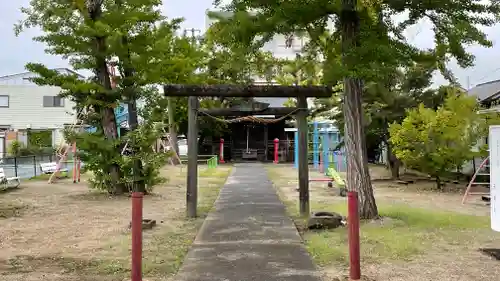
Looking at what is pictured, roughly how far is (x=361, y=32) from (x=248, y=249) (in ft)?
14.2

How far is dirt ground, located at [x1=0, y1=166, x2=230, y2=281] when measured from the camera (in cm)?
653

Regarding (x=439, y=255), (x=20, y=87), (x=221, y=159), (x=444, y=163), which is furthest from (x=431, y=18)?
(x=20, y=87)

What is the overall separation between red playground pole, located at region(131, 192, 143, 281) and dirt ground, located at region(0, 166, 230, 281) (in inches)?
35.5

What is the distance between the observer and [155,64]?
15.5m

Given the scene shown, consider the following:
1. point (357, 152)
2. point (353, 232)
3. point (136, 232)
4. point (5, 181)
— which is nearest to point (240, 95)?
point (357, 152)

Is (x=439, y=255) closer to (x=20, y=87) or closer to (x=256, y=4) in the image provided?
(x=256, y=4)

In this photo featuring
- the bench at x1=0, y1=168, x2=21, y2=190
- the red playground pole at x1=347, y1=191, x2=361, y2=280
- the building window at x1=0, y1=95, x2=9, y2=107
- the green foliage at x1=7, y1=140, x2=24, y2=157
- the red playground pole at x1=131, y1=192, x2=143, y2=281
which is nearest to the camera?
the red playground pole at x1=131, y1=192, x2=143, y2=281

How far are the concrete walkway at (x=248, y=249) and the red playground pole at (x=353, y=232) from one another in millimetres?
432

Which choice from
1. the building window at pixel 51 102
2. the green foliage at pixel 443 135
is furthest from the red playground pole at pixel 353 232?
the building window at pixel 51 102

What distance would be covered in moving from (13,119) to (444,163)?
35.6 m

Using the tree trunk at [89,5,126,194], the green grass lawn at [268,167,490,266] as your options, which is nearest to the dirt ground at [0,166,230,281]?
the tree trunk at [89,5,126,194]

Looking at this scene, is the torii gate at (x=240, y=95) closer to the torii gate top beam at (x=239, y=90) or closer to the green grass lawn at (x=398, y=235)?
the torii gate top beam at (x=239, y=90)

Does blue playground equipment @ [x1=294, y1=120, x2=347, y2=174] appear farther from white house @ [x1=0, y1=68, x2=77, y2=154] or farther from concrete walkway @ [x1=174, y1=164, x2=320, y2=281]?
white house @ [x1=0, y1=68, x2=77, y2=154]

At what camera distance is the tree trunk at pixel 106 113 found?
15023 mm
